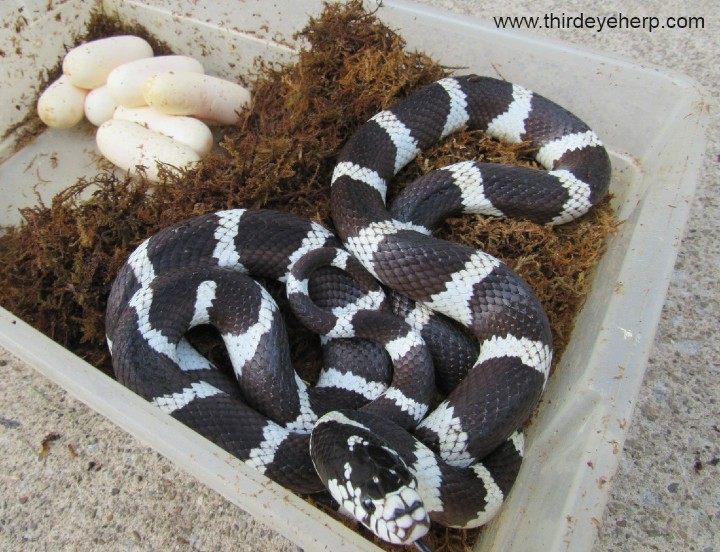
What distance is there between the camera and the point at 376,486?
1737mm

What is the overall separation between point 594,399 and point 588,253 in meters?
0.83

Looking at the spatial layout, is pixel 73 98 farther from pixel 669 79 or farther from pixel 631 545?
pixel 631 545

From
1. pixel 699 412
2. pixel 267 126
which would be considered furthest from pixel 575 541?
pixel 267 126

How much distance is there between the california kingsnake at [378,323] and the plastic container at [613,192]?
151 mm

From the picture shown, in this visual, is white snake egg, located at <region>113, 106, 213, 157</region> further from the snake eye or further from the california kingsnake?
the snake eye

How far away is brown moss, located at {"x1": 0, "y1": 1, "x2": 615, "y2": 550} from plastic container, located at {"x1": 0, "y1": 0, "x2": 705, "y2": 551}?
0.19m

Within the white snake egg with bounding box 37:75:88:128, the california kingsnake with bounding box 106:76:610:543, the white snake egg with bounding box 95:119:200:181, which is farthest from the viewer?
the white snake egg with bounding box 37:75:88:128

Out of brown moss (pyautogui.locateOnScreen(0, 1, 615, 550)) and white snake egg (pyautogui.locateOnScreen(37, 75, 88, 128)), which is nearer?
brown moss (pyautogui.locateOnScreen(0, 1, 615, 550))

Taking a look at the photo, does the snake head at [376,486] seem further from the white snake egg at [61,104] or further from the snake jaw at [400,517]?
the white snake egg at [61,104]

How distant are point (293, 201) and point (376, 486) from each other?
1.60 m

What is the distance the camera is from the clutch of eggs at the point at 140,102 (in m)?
3.08

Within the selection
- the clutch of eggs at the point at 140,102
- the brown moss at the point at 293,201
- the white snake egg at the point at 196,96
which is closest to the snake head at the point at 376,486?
the brown moss at the point at 293,201

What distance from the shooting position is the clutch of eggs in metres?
3.08

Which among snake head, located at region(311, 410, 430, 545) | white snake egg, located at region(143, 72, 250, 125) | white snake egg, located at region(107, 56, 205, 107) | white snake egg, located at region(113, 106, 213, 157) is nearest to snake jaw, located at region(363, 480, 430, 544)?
snake head, located at region(311, 410, 430, 545)
